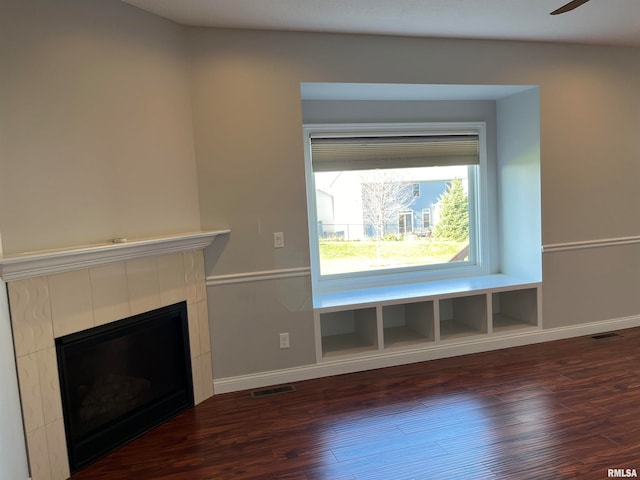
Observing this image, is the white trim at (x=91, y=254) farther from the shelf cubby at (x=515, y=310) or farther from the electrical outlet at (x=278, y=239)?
the shelf cubby at (x=515, y=310)

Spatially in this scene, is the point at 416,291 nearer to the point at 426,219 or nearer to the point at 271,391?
the point at 426,219

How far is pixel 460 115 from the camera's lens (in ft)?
14.3

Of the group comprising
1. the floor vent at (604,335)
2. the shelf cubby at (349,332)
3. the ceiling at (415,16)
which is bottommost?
the floor vent at (604,335)

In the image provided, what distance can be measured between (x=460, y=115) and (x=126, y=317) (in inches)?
136

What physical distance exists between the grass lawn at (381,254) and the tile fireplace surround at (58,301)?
161cm

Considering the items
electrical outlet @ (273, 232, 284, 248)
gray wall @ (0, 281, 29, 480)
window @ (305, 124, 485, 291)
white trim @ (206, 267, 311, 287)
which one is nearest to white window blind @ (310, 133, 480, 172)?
window @ (305, 124, 485, 291)

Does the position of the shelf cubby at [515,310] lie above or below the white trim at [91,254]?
below

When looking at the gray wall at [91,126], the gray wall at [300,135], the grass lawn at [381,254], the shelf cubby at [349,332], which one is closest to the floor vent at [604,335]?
the gray wall at [300,135]

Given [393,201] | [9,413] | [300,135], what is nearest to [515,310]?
[393,201]

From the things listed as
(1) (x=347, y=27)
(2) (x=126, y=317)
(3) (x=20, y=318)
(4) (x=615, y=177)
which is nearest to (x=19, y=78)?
(3) (x=20, y=318)

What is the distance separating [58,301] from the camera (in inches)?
91.8

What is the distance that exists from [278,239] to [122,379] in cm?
139

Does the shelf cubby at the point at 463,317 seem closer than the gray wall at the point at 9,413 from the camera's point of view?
No

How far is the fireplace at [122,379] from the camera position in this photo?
96.8 inches
